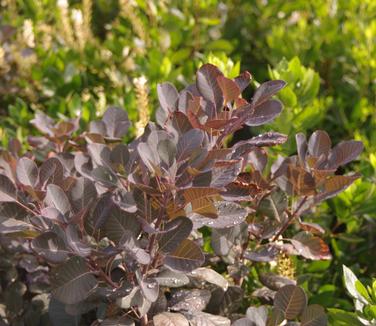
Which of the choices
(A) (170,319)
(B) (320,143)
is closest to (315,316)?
(A) (170,319)

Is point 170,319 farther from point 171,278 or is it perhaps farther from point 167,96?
point 167,96

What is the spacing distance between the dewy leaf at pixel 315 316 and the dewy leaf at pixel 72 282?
21.2 inches

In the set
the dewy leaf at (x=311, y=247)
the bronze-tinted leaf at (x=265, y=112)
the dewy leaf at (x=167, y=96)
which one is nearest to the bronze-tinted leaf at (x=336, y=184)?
the dewy leaf at (x=311, y=247)

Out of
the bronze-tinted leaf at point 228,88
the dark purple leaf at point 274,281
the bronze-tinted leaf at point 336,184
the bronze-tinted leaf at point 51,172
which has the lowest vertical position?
the dark purple leaf at point 274,281

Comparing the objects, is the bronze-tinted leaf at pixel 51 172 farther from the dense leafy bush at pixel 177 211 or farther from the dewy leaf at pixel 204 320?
the dewy leaf at pixel 204 320

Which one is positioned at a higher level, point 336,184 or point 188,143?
point 188,143

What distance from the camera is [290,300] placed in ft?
5.46

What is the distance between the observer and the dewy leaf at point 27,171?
1706 millimetres

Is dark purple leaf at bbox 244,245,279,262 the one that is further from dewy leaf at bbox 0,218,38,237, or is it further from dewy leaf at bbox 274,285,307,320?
dewy leaf at bbox 0,218,38,237

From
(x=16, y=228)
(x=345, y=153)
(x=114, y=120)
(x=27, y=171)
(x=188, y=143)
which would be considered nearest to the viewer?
(x=188, y=143)

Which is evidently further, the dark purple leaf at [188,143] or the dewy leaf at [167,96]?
the dewy leaf at [167,96]

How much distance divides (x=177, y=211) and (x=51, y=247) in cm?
31

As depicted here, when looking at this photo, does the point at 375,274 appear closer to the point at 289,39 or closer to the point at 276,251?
the point at 276,251

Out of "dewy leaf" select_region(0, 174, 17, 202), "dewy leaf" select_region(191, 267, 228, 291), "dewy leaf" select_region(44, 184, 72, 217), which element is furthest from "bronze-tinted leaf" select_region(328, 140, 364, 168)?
"dewy leaf" select_region(0, 174, 17, 202)
